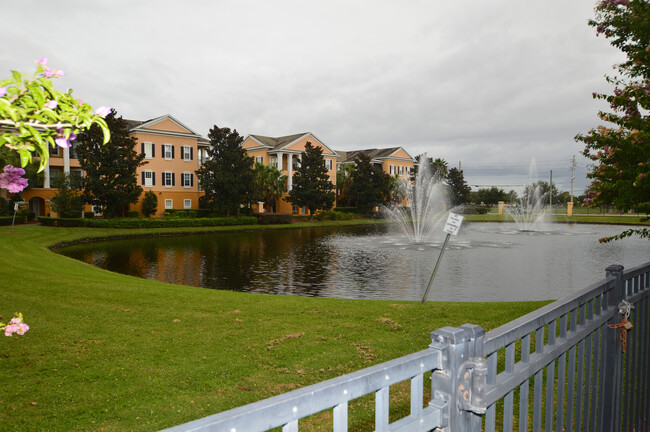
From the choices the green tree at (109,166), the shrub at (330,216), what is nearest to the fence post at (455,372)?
the green tree at (109,166)

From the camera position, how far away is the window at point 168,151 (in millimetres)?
54062

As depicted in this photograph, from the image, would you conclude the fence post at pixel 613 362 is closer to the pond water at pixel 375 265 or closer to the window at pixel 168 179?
the pond water at pixel 375 265

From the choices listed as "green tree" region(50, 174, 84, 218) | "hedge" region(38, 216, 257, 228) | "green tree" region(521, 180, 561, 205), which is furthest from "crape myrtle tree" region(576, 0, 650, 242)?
"green tree" region(521, 180, 561, 205)

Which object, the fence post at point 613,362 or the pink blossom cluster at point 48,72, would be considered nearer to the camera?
the pink blossom cluster at point 48,72

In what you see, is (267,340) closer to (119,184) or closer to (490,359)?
(490,359)

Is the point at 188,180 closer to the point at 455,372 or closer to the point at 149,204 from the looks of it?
the point at 149,204

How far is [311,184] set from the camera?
56469 millimetres

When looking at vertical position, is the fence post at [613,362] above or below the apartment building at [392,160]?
below

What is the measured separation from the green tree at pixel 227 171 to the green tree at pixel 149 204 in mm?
5565

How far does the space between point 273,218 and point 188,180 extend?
13.2 m

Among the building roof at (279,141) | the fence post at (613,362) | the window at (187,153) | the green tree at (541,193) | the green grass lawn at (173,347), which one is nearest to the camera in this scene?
the fence post at (613,362)

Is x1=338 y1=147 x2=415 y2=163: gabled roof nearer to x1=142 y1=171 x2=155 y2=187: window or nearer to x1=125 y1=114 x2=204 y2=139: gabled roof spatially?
x1=125 y1=114 x2=204 y2=139: gabled roof

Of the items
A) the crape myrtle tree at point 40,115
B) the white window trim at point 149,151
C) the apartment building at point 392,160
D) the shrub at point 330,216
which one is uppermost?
the apartment building at point 392,160

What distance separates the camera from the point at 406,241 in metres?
32.1
